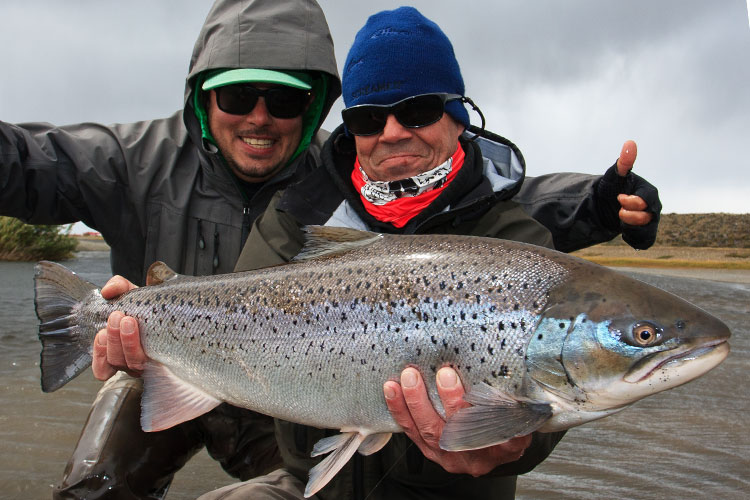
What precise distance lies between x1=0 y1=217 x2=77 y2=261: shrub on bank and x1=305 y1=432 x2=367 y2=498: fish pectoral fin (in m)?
23.4

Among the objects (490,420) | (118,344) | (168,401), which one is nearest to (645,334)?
(490,420)

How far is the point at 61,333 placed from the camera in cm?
340

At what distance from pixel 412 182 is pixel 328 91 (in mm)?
2350

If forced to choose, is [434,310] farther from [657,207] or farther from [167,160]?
[167,160]

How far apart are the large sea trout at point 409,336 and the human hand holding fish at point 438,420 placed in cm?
6

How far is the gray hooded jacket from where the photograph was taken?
4629mm

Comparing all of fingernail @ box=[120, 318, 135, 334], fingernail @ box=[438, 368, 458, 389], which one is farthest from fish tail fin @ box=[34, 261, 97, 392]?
fingernail @ box=[438, 368, 458, 389]

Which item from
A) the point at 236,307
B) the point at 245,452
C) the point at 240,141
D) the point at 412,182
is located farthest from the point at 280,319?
the point at 240,141

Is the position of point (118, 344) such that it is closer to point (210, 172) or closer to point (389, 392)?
point (389, 392)

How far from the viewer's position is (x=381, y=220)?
3299 mm

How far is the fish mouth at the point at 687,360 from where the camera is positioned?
2.12m

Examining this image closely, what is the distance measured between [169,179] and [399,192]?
2.34 meters

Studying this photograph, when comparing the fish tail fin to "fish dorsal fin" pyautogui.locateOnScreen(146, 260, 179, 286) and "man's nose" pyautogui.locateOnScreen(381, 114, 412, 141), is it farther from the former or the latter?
"man's nose" pyautogui.locateOnScreen(381, 114, 412, 141)

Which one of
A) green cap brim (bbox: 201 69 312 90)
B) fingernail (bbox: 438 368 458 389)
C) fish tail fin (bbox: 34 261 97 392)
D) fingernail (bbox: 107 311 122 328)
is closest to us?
fingernail (bbox: 438 368 458 389)
